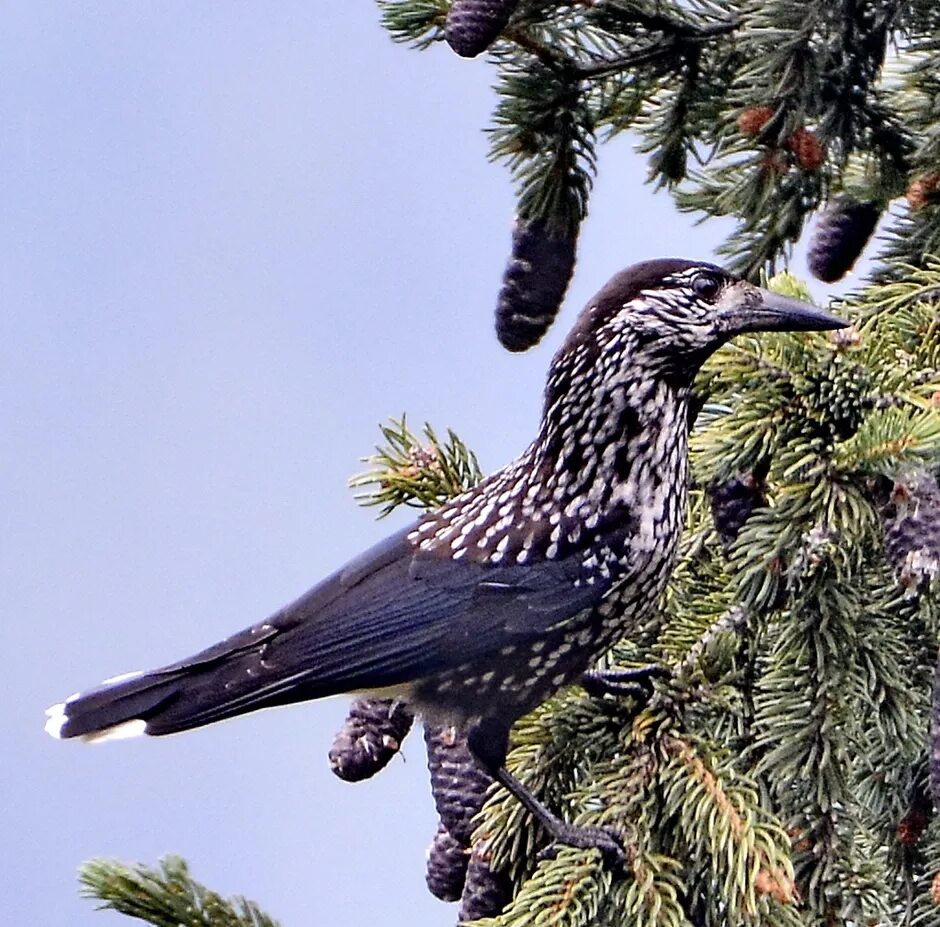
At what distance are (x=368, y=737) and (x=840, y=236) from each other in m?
0.89

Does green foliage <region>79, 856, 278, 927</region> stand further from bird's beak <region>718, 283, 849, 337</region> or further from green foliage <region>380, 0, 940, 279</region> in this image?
green foliage <region>380, 0, 940, 279</region>

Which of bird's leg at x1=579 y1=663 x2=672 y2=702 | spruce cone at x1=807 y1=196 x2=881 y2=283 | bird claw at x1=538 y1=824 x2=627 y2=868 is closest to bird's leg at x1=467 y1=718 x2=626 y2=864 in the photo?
bird claw at x1=538 y1=824 x2=627 y2=868

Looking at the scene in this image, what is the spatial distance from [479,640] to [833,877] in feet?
1.31

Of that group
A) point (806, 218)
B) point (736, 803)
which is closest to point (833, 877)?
point (736, 803)

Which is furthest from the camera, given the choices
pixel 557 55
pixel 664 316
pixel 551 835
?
pixel 557 55

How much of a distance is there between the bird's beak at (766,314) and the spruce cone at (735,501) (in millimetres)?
157

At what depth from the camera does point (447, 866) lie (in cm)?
158

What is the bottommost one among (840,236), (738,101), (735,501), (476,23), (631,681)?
(631,681)

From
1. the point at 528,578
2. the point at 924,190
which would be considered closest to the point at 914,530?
the point at 528,578

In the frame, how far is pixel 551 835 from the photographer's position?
141 centimetres

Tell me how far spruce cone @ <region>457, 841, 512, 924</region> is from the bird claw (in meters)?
0.16

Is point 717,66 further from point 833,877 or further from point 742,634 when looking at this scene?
point 833,877

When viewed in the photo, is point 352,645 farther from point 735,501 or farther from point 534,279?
point 534,279

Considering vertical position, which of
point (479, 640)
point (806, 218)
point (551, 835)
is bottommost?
point (551, 835)
